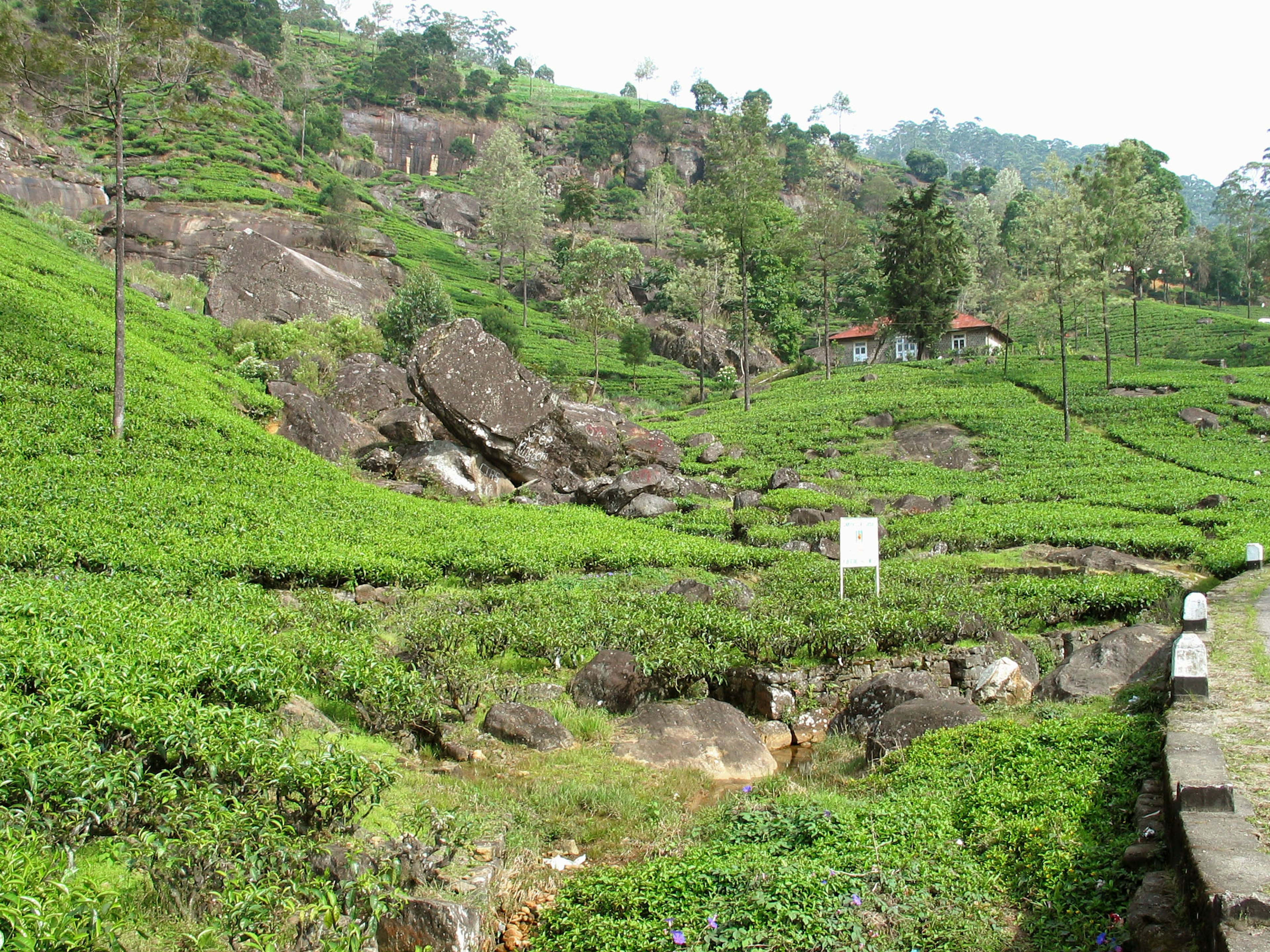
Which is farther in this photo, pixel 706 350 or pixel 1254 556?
pixel 706 350

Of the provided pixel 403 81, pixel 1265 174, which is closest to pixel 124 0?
pixel 1265 174

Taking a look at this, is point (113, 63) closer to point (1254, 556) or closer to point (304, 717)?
point (304, 717)

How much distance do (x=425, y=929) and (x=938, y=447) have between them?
29.4 metres

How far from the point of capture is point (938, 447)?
3164 centimetres

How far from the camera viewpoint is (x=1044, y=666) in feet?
39.6

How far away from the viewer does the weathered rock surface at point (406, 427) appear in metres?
25.6

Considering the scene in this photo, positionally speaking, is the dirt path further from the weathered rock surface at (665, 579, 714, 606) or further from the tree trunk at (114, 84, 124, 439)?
the tree trunk at (114, 84, 124, 439)

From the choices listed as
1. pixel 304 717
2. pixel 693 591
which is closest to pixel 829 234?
pixel 693 591

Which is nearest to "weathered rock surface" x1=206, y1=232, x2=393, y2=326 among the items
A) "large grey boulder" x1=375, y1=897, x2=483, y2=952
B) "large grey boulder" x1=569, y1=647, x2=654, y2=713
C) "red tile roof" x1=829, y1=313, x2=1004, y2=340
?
"large grey boulder" x1=569, y1=647, x2=654, y2=713

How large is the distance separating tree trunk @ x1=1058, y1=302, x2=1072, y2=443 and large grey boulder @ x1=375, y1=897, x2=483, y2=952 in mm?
29788

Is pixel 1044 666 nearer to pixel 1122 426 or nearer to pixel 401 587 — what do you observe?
pixel 401 587

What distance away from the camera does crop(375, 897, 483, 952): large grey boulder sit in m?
5.25

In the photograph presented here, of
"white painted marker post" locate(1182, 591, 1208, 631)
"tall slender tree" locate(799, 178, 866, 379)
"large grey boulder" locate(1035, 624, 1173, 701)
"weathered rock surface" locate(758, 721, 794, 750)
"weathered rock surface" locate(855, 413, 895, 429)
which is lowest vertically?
"weathered rock surface" locate(758, 721, 794, 750)

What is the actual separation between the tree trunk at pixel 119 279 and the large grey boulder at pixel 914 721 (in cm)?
1678
